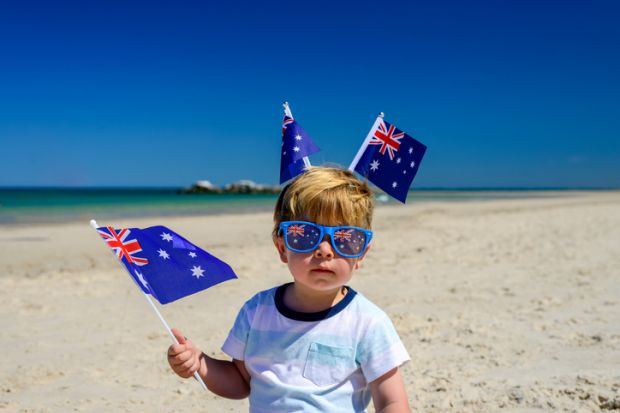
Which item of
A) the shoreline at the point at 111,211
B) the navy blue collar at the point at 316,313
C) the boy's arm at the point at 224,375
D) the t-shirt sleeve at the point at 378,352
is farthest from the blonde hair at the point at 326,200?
the shoreline at the point at 111,211

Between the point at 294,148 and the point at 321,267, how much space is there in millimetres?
916

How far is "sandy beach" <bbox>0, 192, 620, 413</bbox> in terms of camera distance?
3166 mm

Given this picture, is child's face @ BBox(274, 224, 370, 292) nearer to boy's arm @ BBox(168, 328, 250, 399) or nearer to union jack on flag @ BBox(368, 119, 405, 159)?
boy's arm @ BBox(168, 328, 250, 399)

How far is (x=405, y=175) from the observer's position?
8.93ft

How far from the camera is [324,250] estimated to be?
1828mm

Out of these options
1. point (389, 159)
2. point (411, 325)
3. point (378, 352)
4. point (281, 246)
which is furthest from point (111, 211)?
point (378, 352)

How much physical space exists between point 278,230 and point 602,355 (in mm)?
2812

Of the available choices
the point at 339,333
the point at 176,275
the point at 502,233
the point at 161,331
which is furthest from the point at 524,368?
the point at 502,233

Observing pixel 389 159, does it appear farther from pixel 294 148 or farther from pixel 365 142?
pixel 294 148

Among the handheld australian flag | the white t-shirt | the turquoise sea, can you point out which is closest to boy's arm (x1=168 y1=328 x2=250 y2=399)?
the white t-shirt

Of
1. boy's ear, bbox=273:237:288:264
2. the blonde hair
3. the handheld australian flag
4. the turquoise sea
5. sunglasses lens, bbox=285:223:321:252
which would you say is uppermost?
the handheld australian flag

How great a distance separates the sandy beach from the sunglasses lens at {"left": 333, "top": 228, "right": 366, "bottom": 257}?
154cm

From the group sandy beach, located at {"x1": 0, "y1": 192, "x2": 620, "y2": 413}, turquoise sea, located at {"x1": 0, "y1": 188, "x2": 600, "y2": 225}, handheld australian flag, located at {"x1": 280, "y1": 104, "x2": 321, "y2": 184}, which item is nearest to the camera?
handheld australian flag, located at {"x1": 280, "y1": 104, "x2": 321, "y2": 184}

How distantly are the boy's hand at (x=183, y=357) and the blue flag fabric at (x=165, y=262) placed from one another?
0.26 m
